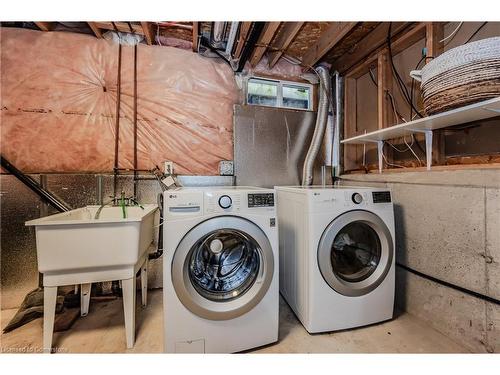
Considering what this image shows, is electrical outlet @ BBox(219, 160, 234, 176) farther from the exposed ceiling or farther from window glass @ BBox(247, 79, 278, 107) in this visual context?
the exposed ceiling

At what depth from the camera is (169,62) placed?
2100 mm

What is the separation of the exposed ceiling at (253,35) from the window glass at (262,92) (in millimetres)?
186

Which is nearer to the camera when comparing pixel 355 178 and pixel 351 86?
pixel 355 178

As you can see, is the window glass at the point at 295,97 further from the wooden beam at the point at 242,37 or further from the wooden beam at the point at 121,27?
the wooden beam at the point at 121,27

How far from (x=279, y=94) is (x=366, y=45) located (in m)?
0.89

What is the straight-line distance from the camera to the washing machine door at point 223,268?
1.17 meters

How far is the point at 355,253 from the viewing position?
163cm

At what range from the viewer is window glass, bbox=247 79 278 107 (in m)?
2.36

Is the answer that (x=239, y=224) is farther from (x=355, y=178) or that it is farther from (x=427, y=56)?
(x=427, y=56)
